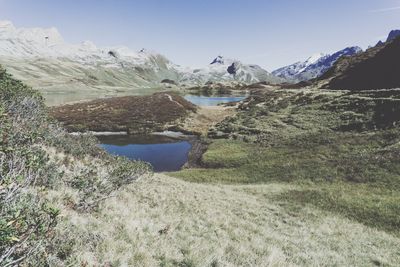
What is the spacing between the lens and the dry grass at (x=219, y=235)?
9977 millimetres

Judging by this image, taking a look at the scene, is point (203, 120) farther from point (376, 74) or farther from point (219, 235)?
A: point (219, 235)

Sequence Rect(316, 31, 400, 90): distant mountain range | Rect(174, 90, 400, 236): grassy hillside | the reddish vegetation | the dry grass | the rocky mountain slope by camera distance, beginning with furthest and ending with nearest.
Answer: the rocky mountain slope
Rect(316, 31, 400, 90): distant mountain range
the reddish vegetation
Rect(174, 90, 400, 236): grassy hillside
the dry grass

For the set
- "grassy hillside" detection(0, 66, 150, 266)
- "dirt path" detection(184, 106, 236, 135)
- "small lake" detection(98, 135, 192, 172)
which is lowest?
"small lake" detection(98, 135, 192, 172)

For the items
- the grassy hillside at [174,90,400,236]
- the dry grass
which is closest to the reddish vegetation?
the grassy hillside at [174,90,400,236]

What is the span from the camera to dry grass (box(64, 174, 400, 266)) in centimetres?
998

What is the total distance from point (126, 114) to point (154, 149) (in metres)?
33.1

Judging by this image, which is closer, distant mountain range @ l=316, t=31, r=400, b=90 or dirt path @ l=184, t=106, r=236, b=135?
dirt path @ l=184, t=106, r=236, b=135

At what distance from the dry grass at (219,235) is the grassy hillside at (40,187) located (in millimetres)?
627

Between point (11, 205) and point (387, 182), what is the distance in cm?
3348

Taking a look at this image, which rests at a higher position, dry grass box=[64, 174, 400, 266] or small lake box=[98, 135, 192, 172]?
dry grass box=[64, 174, 400, 266]

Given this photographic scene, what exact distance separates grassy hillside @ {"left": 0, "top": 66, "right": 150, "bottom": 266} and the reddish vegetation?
5024cm

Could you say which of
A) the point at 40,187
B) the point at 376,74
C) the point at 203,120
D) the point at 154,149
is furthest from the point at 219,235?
the point at 376,74

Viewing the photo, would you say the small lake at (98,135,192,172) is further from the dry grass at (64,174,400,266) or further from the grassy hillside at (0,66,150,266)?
the dry grass at (64,174,400,266)

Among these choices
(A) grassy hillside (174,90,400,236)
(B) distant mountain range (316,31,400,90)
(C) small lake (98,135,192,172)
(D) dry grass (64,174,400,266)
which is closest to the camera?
(D) dry grass (64,174,400,266)
